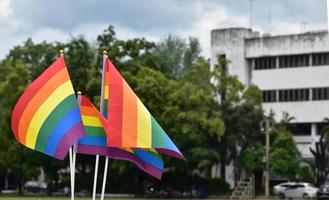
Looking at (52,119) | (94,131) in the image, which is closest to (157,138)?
(94,131)

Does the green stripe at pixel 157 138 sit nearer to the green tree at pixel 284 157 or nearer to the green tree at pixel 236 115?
the green tree at pixel 284 157

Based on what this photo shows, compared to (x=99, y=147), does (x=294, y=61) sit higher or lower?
higher

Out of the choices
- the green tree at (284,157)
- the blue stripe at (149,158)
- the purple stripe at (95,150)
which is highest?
the green tree at (284,157)

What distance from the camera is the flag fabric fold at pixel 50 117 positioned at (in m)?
18.2

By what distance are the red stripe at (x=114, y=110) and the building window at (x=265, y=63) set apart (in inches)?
2668

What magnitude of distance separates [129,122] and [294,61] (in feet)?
221

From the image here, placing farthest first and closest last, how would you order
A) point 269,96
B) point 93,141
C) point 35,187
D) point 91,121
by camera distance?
point 269,96 < point 35,187 < point 93,141 < point 91,121

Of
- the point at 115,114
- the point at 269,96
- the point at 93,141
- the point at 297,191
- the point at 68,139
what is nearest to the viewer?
the point at 115,114

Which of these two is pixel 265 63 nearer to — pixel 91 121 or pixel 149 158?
pixel 149 158

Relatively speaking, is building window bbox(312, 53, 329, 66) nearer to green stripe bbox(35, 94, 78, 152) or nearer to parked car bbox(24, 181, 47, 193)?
parked car bbox(24, 181, 47, 193)

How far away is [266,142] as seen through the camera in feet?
226

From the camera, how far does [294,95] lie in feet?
274

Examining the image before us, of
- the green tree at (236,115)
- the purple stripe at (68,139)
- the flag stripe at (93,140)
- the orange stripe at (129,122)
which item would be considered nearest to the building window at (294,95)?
the green tree at (236,115)

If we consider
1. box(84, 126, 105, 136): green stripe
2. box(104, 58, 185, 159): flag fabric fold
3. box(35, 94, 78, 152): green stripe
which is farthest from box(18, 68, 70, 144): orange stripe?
box(84, 126, 105, 136): green stripe
